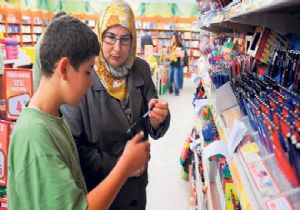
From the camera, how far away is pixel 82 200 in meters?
0.90

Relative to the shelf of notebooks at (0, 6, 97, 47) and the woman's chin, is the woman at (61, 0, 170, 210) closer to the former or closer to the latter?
the woman's chin

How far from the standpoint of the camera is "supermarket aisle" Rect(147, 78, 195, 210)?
309 cm

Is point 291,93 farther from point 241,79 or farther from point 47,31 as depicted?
point 47,31

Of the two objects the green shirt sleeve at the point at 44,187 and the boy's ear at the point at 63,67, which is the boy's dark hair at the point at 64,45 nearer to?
the boy's ear at the point at 63,67

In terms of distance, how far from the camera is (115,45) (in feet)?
5.11

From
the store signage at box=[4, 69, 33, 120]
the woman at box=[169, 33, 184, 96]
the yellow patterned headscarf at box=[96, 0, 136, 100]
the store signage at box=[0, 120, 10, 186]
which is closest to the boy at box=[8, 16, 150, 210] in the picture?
the yellow patterned headscarf at box=[96, 0, 136, 100]

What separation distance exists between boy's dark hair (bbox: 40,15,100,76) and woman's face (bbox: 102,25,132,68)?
1.75 ft

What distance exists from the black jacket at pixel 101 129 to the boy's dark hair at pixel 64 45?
0.49 meters

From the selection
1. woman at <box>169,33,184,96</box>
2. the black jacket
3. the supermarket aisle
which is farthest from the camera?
woman at <box>169,33,184,96</box>

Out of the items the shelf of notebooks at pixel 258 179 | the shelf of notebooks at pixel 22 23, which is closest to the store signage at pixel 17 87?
the shelf of notebooks at pixel 258 179

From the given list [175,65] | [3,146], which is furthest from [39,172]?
[175,65]

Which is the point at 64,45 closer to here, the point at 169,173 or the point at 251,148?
the point at 251,148

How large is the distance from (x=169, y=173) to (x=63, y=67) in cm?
299

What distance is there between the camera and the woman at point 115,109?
58.4 inches
